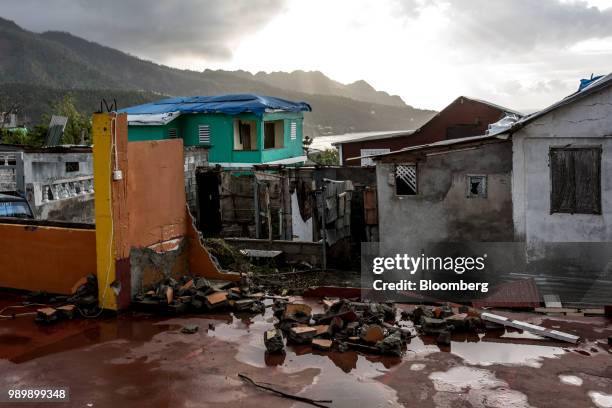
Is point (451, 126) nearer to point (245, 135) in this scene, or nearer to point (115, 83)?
point (245, 135)

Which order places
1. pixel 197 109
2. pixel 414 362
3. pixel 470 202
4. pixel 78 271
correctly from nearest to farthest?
pixel 414 362 → pixel 78 271 → pixel 470 202 → pixel 197 109

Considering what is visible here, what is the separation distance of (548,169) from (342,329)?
21.0 ft

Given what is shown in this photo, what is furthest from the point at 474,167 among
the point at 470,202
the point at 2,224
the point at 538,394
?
the point at 2,224

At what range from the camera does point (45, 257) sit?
33.0ft

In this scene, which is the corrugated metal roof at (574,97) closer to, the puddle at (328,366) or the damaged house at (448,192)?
the damaged house at (448,192)

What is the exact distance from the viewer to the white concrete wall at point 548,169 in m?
11.6

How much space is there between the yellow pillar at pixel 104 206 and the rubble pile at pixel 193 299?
1.78ft

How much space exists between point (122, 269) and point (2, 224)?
114 inches

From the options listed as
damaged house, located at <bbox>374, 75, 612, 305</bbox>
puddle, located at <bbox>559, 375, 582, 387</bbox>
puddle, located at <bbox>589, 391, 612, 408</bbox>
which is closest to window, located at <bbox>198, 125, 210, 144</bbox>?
damaged house, located at <bbox>374, 75, 612, 305</bbox>

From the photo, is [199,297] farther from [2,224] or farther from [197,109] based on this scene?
[197,109]

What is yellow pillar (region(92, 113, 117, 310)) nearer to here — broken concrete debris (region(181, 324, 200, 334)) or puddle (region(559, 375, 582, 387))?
broken concrete debris (region(181, 324, 200, 334))

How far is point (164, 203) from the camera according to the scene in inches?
402

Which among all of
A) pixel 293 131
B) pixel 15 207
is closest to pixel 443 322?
pixel 15 207

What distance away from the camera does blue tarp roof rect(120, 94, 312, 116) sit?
2445 cm
